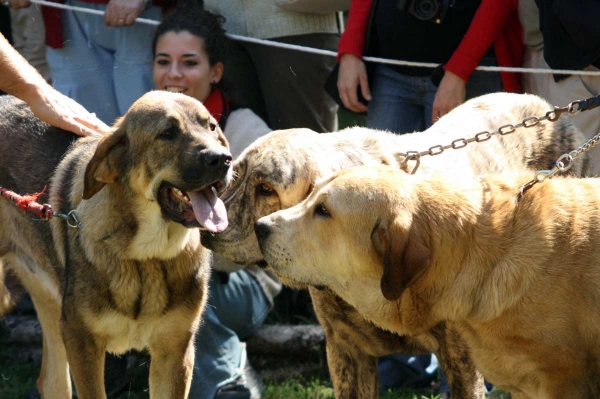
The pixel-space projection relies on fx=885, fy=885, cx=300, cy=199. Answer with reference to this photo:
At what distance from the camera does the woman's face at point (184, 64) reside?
19.9 ft

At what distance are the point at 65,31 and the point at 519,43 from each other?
334 centimetres

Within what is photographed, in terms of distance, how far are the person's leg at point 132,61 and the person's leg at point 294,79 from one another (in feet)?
2.50

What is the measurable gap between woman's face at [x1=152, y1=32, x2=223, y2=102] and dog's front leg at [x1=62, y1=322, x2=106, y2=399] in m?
2.08

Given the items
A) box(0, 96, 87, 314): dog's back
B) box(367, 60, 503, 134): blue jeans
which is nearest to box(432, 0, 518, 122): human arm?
box(367, 60, 503, 134): blue jeans

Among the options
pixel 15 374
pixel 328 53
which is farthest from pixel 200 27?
pixel 15 374

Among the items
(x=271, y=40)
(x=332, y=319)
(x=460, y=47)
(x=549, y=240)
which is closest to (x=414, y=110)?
(x=460, y=47)

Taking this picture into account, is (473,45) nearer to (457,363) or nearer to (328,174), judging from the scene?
(328,174)

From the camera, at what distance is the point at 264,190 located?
14.5ft

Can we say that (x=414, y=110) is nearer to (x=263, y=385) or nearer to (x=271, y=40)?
(x=271, y=40)

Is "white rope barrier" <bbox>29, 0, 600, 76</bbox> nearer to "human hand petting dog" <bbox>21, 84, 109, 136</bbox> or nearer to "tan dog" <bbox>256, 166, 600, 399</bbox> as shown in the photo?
"human hand petting dog" <bbox>21, 84, 109, 136</bbox>

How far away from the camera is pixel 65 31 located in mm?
6684

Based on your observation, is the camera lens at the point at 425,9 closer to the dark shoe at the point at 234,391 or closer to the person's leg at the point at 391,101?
the person's leg at the point at 391,101

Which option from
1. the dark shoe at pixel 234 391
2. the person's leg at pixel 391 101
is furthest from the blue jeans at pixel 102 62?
the dark shoe at pixel 234 391

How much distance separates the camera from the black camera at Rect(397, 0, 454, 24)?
218 inches
